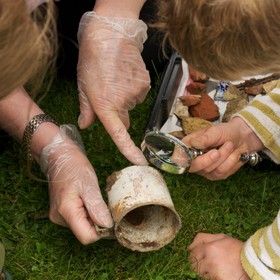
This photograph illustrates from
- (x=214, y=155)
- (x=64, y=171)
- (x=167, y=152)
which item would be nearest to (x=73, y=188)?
(x=64, y=171)

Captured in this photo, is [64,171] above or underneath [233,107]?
above

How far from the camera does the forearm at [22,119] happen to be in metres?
2.02

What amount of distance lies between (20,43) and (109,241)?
36.5 inches

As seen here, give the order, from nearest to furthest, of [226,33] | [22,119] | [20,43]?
[20,43]
[226,33]
[22,119]

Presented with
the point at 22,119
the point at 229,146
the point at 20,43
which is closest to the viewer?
the point at 20,43

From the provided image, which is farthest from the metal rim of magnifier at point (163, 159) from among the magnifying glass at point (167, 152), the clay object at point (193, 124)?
the clay object at point (193, 124)

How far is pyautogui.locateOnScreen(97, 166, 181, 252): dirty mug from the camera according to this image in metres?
1.63

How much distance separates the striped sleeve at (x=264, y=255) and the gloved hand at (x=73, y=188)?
415 mm

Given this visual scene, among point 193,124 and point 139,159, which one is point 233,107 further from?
point 139,159

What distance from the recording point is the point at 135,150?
1817 mm

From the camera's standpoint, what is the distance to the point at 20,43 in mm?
1210

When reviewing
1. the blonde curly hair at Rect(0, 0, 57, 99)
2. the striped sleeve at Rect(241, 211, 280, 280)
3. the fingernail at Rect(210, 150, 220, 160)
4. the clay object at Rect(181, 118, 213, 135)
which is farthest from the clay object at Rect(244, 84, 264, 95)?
the blonde curly hair at Rect(0, 0, 57, 99)

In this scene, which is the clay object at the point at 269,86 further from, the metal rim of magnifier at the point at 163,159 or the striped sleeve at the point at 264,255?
the striped sleeve at the point at 264,255

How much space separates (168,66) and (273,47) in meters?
1.03
